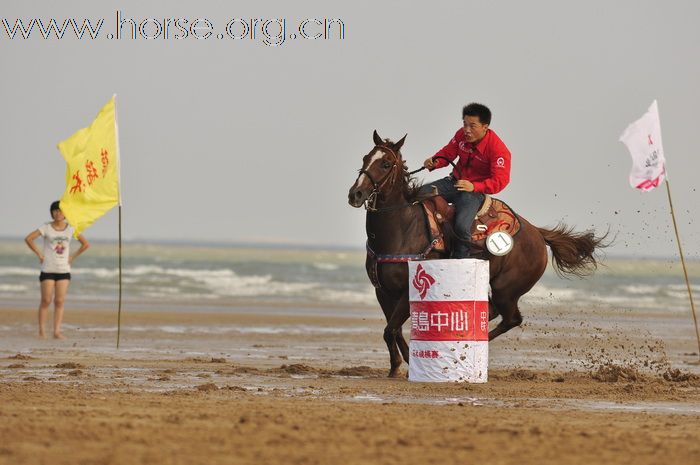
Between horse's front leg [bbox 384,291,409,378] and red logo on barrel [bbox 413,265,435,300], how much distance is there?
0.41 m

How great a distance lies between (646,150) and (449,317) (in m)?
4.02

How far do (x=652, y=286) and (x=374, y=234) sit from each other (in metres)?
35.3

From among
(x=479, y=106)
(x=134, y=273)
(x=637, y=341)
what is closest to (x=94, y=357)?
(x=479, y=106)

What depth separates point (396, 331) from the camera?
1262 centimetres

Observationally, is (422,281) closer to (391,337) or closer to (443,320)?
(443,320)

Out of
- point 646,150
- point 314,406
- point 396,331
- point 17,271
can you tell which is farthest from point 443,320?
point 17,271

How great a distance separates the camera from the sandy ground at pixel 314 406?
279 inches

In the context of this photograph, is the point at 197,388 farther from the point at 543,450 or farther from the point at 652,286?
the point at 652,286

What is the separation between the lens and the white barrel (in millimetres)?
11805

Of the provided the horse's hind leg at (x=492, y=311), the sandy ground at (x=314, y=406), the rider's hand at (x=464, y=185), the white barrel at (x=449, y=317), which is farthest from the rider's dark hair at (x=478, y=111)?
the sandy ground at (x=314, y=406)

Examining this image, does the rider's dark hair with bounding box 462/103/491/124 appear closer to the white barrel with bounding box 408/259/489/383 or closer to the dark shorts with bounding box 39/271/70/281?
the white barrel with bounding box 408/259/489/383

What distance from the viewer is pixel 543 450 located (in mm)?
7266

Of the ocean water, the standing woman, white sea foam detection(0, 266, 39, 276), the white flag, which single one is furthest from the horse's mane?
white sea foam detection(0, 266, 39, 276)

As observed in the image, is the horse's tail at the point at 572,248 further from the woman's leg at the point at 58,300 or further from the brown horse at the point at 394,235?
the woman's leg at the point at 58,300
